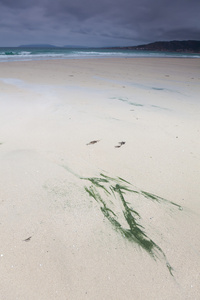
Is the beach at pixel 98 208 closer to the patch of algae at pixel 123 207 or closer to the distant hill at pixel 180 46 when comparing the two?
the patch of algae at pixel 123 207

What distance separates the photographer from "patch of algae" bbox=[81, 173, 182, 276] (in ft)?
3.68

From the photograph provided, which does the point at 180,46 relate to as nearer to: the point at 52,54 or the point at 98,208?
the point at 52,54

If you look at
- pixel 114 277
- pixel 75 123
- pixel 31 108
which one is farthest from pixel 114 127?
pixel 114 277

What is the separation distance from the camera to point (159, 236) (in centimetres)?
116

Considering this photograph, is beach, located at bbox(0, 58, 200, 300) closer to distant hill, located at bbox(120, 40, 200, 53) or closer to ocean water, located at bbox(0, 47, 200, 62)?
ocean water, located at bbox(0, 47, 200, 62)

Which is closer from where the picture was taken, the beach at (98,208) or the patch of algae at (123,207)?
the beach at (98,208)

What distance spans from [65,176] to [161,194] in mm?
804

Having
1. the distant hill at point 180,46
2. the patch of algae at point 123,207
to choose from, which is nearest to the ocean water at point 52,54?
the patch of algae at point 123,207

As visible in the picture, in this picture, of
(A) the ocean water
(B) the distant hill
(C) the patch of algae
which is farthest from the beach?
(B) the distant hill

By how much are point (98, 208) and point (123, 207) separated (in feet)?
0.60

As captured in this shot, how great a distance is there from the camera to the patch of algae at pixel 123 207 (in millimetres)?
1123

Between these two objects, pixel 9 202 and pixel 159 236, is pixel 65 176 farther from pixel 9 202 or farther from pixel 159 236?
pixel 159 236

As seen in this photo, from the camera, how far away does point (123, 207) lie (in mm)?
1366

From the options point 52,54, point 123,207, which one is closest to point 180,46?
point 52,54
